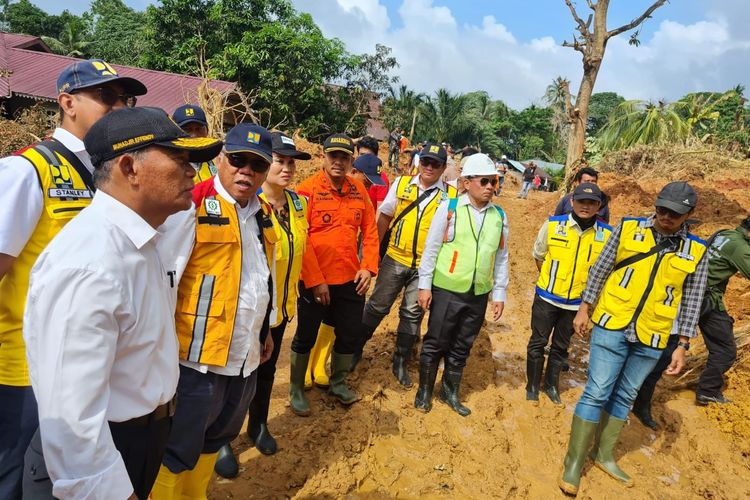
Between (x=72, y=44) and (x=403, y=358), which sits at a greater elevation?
(x=72, y=44)

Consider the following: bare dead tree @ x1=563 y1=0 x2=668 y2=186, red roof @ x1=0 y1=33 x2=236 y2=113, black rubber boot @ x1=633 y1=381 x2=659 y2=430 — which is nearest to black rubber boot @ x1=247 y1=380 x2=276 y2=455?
black rubber boot @ x1=633 y1=381 x2=659 y2=430

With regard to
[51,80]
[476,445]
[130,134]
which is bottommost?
[476,445]

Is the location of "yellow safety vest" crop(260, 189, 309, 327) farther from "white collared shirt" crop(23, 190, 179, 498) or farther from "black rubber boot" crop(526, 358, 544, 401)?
"black rubber boot" crop(526, 358, 544, 401)

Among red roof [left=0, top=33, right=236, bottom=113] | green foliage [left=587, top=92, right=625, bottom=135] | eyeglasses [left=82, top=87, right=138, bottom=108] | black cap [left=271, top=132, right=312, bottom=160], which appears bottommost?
black cap [left=271, top=132, right=312, bottom=160]

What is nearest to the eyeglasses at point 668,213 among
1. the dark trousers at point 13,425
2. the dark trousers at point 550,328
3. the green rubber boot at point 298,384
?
the dark trousers at point 550,328

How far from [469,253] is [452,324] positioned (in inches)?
23.6

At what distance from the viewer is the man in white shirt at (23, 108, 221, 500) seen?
113 centimetres

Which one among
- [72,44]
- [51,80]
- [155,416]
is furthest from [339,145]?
[72,44]

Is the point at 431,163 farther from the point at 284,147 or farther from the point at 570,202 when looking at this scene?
the point at 570,202

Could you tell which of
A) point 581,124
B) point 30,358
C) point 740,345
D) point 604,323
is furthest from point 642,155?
point 30,358

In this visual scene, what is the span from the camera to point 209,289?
2068 millimetres

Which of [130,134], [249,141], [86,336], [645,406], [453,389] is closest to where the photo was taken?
[86,336]

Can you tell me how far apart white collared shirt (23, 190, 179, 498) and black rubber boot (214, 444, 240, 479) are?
1788 millimetres

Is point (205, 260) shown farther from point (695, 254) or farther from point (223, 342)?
point (695, 254)
